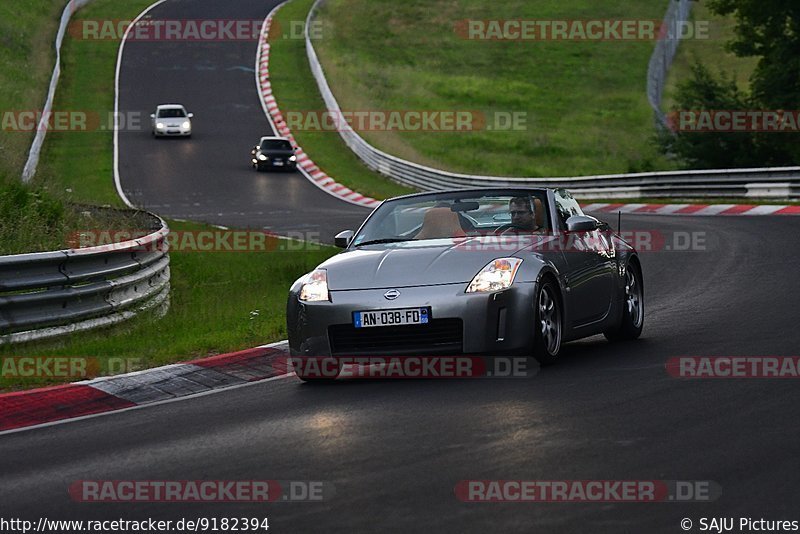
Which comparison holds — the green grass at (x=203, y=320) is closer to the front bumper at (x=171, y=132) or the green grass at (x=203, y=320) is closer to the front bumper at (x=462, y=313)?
the front bumper at (x=462, y=313)

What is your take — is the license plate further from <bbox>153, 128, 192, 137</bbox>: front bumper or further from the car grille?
<bbox>153, 128, 192, 137</bbox>: front bumper

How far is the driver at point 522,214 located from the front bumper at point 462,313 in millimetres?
1188

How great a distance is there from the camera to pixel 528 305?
9.32 metres

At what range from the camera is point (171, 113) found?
49.2 metres

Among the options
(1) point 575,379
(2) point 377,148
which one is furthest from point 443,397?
(2) point 377,148

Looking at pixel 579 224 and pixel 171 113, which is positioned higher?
pixel 579 224

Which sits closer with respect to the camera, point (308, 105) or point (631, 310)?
point (631, 310)

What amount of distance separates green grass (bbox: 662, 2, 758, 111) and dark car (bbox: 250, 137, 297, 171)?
18333mm

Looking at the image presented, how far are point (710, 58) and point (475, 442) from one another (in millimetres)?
58781

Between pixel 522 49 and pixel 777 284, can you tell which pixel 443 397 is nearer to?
pixel 777 284

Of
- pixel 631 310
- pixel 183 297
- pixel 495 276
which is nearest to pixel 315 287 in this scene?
pixel 495 276

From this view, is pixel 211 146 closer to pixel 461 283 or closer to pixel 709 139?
pixel 709 139

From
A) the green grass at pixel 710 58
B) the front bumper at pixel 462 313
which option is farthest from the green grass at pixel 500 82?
the front bumper at pixel 462 313

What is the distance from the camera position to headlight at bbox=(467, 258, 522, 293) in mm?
9266
